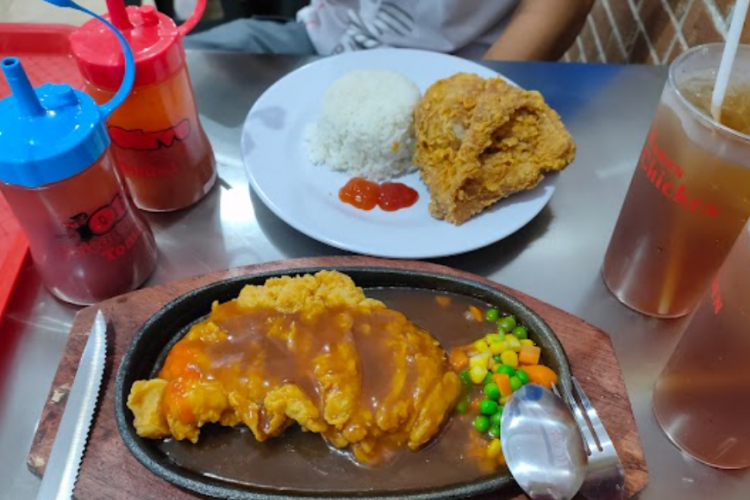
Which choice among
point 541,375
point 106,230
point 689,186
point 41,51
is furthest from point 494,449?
point 41,51

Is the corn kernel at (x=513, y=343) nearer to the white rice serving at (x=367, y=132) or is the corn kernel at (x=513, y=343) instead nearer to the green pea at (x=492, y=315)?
the green pea at (x=492, y=315)

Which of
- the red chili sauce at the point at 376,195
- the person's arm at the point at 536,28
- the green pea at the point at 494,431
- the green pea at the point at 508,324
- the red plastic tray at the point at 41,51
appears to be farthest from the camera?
the person's arm at the point at 536,28

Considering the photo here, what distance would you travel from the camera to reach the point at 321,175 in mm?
1357

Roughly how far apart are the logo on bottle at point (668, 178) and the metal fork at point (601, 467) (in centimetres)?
34

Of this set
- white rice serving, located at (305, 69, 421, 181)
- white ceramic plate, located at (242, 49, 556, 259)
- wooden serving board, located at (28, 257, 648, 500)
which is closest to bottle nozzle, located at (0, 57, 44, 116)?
wooden serving board, located at (28, 257, 648, 500)

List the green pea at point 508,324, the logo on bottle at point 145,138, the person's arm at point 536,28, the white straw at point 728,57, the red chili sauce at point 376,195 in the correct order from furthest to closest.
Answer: the person's arm at point 536,28
the red chili sauce at point 376,195
the logo on bottle at point 145,138
the green pea at point 508,324
the white straw at point 728,57

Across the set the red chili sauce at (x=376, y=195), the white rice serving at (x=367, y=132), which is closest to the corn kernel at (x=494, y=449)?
the red chili sauce at (x=376, y=195)

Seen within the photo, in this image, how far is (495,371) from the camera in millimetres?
994

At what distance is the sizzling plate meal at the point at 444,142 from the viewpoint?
1240mm

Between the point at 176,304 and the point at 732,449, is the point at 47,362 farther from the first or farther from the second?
the point at 732,449

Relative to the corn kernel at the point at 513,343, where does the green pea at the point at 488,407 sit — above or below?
below

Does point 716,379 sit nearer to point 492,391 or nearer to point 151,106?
point 492,391

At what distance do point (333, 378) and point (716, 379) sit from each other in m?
0.52

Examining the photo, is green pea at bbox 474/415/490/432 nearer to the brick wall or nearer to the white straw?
the white straw
